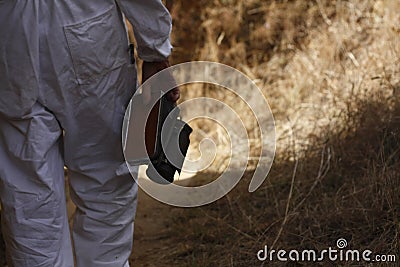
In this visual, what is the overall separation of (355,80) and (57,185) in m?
2.41

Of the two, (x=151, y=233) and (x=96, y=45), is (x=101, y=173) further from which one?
(x=151, y=233)

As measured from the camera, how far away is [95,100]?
253 cm

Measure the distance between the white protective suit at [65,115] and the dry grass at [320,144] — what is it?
0.86m

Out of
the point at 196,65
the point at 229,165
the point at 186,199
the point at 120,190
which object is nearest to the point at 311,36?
the point at 196,65

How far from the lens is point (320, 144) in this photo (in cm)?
410

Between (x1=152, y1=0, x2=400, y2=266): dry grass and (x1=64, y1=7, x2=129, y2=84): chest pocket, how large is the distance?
119 cm

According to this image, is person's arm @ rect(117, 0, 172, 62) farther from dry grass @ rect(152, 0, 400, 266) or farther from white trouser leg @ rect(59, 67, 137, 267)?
dry grass @ rect(152, 0, 400, 266)

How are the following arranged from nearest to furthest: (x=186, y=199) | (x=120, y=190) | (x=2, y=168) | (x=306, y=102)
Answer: (x=2, y=168), (x=120, y=190), (x=186, y=199), (x=306, y=102)

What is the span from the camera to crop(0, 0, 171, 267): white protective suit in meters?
2.40

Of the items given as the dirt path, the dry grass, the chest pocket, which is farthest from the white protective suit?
the dirt path

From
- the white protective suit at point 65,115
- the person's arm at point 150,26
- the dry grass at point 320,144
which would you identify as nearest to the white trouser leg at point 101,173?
the white protective suit at point 65,115

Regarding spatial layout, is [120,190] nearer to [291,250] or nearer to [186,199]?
[291,250]

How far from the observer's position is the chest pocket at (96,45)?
7.93 ft

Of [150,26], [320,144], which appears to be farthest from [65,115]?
[320,144]
